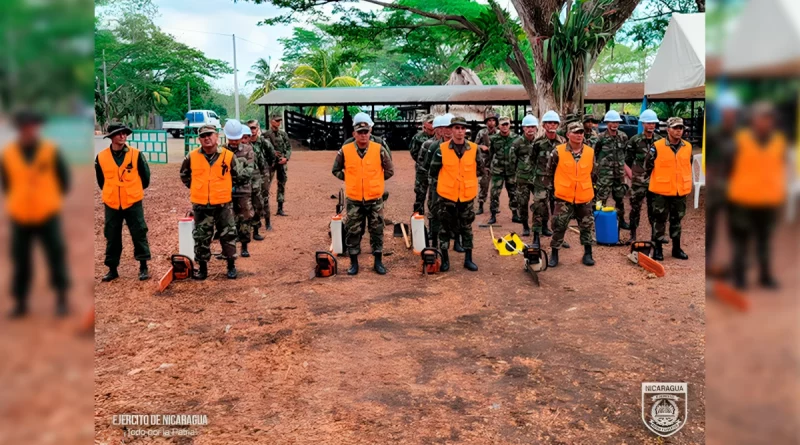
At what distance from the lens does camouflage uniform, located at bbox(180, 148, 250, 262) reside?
595cm

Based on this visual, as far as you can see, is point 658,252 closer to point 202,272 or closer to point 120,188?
point 202,272

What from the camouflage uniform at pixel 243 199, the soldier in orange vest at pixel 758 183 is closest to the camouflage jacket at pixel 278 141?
the camouflage uniform at pixel 243 199

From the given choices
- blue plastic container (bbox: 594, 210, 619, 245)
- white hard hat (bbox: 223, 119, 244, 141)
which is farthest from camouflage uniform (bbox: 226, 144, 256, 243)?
blue plastic container (bbox: 594, 210, 619, 245)

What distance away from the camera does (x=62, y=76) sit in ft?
2.22

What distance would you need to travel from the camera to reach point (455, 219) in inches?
254

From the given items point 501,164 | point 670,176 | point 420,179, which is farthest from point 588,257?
point 420,179

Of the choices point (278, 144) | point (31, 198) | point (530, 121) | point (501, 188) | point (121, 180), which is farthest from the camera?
point (278, 144)

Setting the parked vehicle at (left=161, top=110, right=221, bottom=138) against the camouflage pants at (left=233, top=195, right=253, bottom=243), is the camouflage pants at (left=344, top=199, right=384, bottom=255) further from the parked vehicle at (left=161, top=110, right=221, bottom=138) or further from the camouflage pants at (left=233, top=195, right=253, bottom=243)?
the parked vehicle at (left=161, top=110, right=221, bottom=138)

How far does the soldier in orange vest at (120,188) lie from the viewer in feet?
17.9

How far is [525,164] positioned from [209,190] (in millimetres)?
4288

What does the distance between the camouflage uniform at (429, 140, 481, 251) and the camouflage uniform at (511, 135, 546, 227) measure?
202cm

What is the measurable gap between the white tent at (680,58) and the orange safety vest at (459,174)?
284 centimetres

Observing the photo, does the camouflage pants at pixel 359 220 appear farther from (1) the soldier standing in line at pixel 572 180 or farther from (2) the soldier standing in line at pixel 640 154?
(2) the soldier standing in line at pixel 640 154

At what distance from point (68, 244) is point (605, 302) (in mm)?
5137
